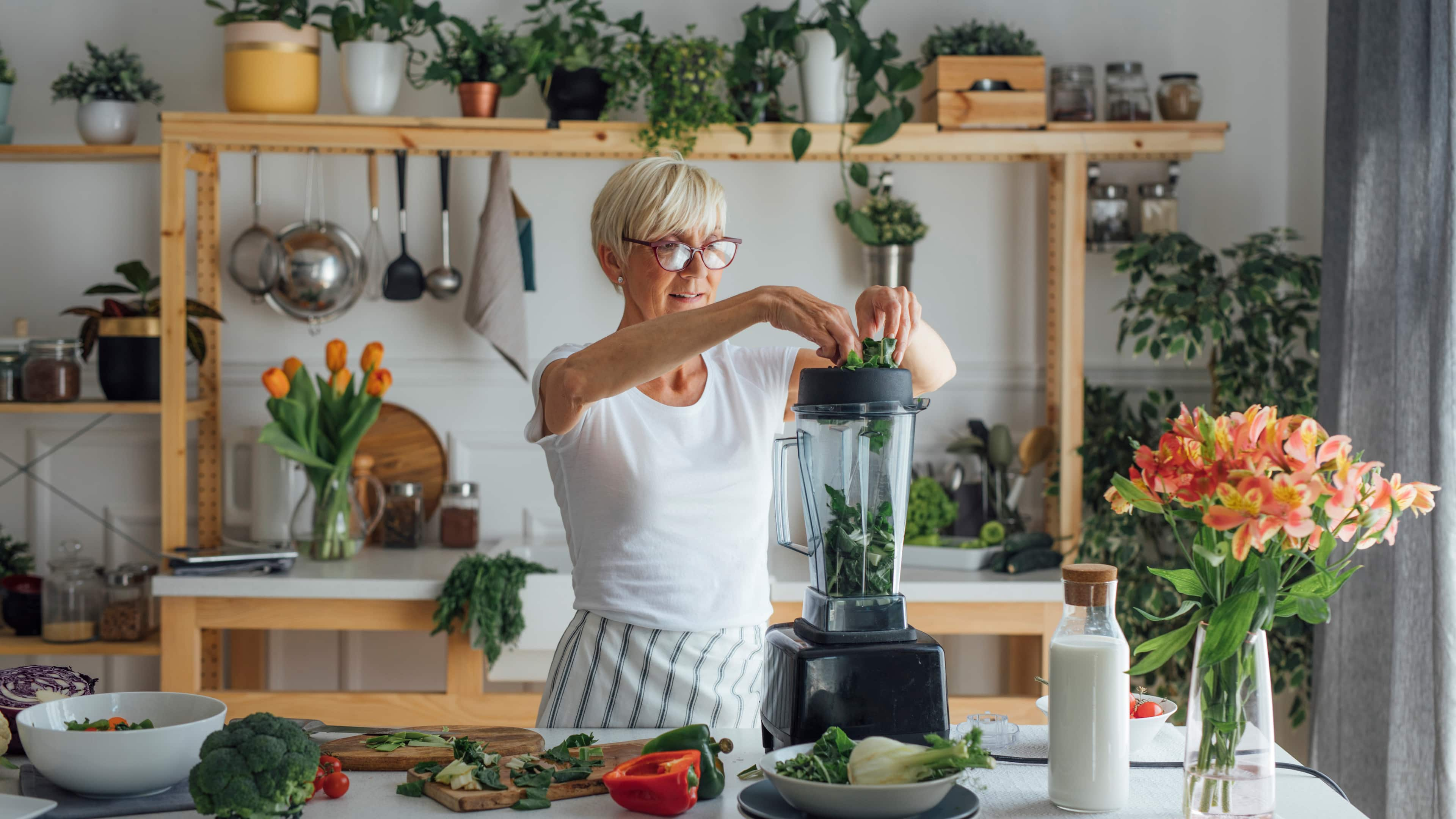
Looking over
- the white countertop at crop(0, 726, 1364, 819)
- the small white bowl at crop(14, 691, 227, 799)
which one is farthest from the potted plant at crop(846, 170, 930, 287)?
the small white bowl at crop(14, 691, 227, 799)

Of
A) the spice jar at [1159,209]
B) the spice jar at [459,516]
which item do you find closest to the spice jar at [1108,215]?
the spice jar at [1159,209]

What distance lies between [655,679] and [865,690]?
0.35m

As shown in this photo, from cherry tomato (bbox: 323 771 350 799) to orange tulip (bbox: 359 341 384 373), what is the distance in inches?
65.1

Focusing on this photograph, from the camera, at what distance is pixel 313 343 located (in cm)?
291

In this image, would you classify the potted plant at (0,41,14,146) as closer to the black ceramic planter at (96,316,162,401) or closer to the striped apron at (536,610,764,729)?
the black ceramic planter at (96,316,162,401)

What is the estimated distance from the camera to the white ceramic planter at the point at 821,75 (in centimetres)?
263

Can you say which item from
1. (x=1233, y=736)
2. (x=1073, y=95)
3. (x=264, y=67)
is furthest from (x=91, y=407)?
(x=1233, y=736)

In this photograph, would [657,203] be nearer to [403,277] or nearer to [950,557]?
[950,557]

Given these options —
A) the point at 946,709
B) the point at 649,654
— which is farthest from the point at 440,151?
the point at 946,709

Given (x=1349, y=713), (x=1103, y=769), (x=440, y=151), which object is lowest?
(x=1349, y=713)

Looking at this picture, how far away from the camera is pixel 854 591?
118 centimetres

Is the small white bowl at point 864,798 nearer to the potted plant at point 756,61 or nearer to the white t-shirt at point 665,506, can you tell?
the white t-shirt at point 665,506

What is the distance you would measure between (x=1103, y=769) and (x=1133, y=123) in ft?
6.38

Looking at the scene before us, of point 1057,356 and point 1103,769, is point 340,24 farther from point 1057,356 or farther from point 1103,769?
point 1103,769
